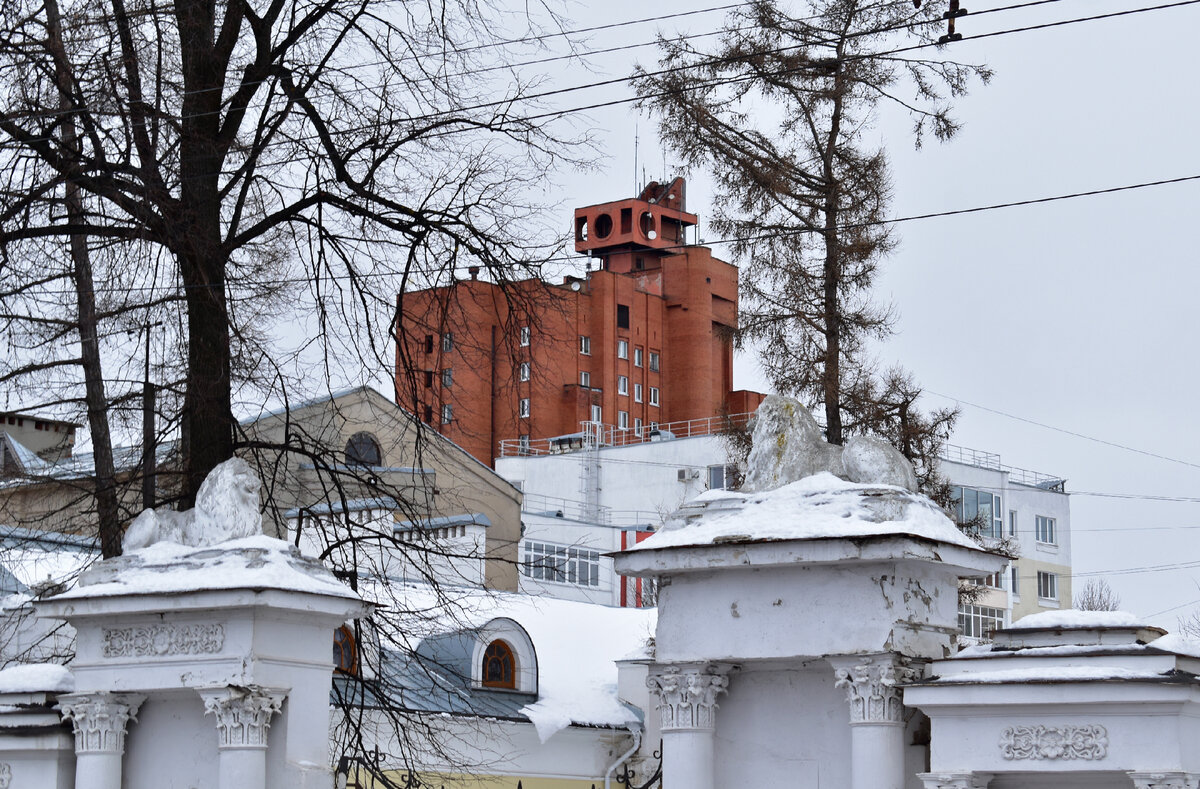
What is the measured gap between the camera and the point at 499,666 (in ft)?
85.7

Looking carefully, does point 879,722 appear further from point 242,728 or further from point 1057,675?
point 242,728

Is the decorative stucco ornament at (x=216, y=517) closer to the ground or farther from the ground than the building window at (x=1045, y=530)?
closer to the ground

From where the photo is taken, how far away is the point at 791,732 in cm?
945

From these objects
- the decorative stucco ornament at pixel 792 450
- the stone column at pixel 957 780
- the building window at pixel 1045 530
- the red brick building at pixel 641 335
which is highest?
the red brick building at pixel 641 335

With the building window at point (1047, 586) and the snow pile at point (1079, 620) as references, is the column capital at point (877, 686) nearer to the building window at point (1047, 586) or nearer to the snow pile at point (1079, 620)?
the snow pile at point (1079, 620)

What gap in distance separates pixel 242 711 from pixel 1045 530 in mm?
50595

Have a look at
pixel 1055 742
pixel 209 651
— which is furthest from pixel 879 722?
pixel 209 651

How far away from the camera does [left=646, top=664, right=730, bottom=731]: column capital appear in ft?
30.9

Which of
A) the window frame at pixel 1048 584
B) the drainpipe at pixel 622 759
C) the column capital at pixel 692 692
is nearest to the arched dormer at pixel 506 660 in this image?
the drainpipe at pixel 622 759

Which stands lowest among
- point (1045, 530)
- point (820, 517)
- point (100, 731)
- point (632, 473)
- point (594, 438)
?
point (100, 731)

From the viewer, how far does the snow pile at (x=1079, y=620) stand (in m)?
8.46

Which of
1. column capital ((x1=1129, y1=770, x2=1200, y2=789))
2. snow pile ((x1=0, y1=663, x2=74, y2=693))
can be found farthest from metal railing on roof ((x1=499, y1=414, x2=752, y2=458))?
column capital ((x1=1129, y1=770, x2=1200, y2=789))

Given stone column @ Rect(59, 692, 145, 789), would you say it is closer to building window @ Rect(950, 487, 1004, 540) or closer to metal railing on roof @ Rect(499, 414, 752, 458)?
building window @ Rect(950, 487, 1004, 540)

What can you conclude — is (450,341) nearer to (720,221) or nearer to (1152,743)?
(1152,743)
